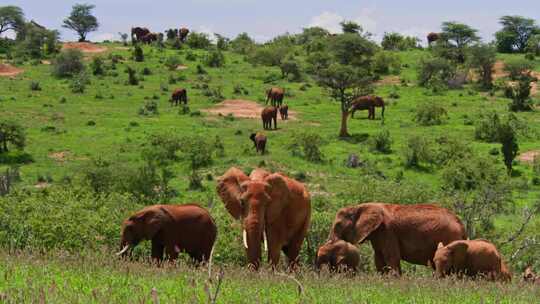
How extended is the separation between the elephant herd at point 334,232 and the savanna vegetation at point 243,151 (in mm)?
540

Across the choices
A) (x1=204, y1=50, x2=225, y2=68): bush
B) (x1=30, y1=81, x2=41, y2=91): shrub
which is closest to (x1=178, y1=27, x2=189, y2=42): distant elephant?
(x1=204, y1=50, x2=225, y2=68): bush

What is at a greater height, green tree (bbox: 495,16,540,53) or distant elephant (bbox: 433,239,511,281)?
green tree (bbox: 495,16,540,53)

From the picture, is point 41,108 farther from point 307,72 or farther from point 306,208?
point 306,208

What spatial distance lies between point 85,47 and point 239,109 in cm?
2762

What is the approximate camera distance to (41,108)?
135 ft

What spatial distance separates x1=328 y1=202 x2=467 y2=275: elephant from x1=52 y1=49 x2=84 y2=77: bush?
141 feet

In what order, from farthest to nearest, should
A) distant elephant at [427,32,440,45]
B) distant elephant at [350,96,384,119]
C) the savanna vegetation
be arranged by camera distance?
distant elephant at [427,32,440,45]
distant elephant at [350,96,384,119]
the savanna vegetation

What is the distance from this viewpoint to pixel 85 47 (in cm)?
6681

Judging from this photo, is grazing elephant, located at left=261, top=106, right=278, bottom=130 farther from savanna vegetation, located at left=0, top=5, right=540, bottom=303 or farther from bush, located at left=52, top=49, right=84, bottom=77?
bush, located at left=52, top=49, right=84, bottom=77

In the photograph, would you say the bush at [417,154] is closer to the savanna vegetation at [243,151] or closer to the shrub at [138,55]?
the savanna vegetation at [243,151]

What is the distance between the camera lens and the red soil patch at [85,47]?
65.4 m

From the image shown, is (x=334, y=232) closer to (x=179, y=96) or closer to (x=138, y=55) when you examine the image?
(x=179, y=96)

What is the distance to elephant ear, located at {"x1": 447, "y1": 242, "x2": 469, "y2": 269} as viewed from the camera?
428 inches

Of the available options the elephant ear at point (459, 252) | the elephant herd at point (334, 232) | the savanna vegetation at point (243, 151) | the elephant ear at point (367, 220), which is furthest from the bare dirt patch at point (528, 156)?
the elephant ear at point (459, 252)
